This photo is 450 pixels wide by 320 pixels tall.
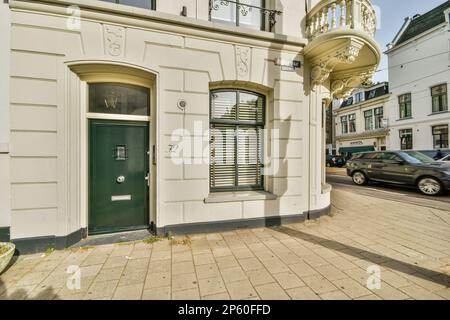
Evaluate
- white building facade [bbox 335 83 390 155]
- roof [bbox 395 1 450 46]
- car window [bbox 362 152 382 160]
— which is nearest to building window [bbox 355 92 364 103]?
white building facade [bbox 335 83 390 155]

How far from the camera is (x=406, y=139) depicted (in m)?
20.6

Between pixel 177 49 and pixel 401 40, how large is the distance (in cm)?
2763

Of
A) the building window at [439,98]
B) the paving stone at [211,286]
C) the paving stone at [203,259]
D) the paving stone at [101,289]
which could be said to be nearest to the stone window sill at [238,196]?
the paving stone at [203,259]

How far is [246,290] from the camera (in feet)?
8.95

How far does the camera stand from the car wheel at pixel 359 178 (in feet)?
36.2

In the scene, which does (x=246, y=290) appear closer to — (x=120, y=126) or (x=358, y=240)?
(x=358, y=240)

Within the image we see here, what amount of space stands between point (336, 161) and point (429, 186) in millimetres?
17152

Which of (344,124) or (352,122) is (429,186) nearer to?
(352,122)

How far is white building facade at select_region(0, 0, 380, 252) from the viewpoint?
375 centimetres

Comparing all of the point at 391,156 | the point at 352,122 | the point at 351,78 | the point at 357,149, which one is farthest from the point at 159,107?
the point at 352,122

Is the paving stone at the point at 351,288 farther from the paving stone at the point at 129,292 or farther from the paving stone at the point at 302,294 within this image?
the paving stone at the point at 129,292

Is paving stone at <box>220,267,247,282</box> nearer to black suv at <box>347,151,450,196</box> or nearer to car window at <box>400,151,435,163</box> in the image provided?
black suv at <box>347,151,450,196</box>

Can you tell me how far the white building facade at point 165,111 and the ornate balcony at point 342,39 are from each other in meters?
0.03

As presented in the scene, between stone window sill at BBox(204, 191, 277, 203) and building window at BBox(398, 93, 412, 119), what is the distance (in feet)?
75.5
